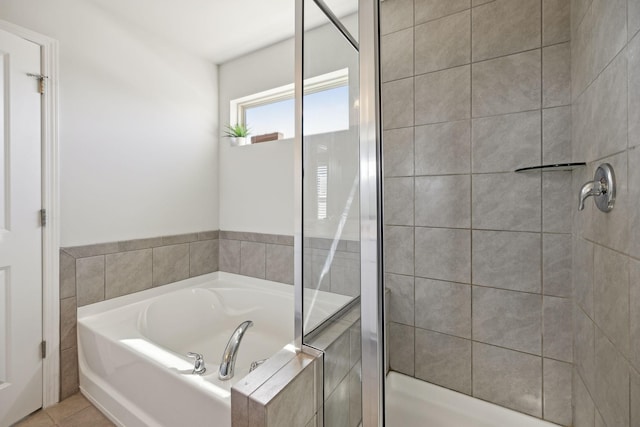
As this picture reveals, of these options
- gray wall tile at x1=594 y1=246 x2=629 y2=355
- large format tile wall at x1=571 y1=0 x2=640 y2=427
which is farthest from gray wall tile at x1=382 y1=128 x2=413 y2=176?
gray wall tile at x1=594 y1=246 x2=629 y2=355

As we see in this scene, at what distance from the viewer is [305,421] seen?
3.17 feet

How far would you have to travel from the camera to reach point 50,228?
1.62 metres

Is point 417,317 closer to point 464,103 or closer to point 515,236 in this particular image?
point 515,236

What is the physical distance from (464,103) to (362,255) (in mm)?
1141

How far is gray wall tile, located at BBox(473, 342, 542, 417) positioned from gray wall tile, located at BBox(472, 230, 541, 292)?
0.34m

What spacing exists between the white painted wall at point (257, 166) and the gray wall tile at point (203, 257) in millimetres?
208

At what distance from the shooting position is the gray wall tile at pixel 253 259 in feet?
7.61

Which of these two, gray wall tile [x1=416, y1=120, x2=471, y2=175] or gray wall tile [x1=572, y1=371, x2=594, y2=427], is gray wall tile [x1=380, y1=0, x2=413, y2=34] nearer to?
gray wall tile [x1=416, y1=120, x2=471, y2=175]

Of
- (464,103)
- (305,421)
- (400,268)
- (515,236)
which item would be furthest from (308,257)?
(464,103)

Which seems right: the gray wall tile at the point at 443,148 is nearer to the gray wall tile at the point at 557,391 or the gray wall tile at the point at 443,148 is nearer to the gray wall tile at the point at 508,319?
the gray wall tile at the point at 508,319

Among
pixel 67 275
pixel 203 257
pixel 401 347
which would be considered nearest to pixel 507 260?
pixel 401 347

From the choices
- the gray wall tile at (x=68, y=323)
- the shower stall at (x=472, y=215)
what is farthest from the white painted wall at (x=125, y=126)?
the shower stall at (x=472, y=215)

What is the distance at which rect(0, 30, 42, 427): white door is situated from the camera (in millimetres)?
1470

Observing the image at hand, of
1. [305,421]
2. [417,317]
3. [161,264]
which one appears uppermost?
[161,264]
